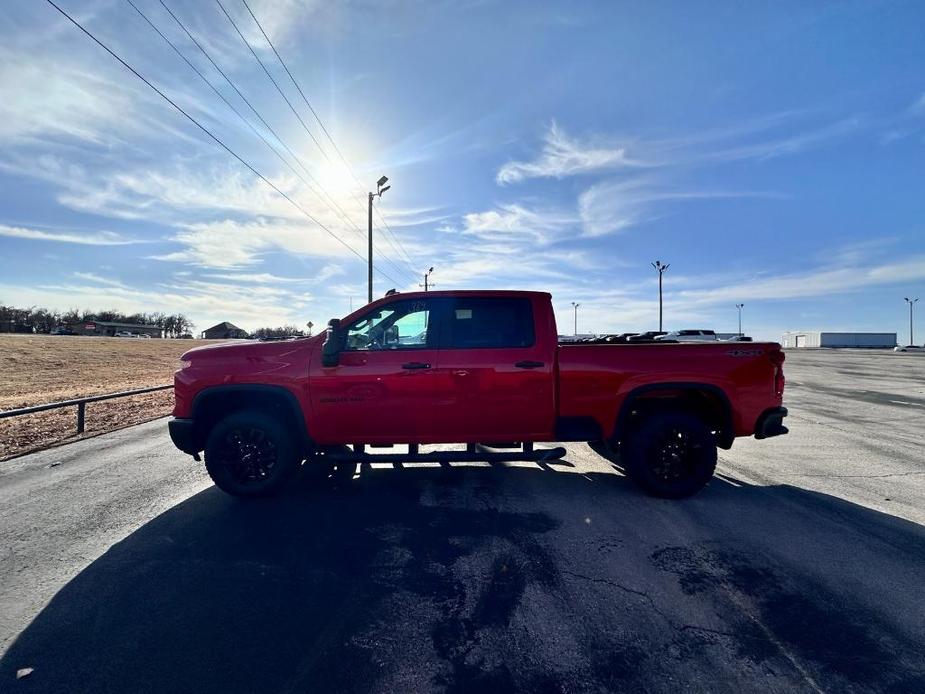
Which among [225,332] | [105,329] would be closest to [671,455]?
[225,332]

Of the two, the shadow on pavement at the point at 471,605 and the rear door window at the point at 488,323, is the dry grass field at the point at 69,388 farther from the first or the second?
the rear door window at the point at 488,323

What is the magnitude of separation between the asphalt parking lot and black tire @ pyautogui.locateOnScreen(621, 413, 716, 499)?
199 mm

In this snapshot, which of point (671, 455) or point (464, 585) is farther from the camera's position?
point (671, 455)

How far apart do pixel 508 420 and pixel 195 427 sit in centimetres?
328

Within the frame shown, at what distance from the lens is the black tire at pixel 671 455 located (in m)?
4.46

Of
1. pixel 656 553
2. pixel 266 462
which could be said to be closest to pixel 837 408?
pixel 656 553

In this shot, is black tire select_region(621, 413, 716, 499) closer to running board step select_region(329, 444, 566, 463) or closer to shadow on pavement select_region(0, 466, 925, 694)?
shadow on pavement select_region(0, 466, 925, 694)

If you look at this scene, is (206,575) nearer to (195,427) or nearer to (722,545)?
(195,427)

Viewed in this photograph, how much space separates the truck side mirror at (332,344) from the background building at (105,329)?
11976 centimetres

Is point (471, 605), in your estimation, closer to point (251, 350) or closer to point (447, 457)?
point (447, 457)

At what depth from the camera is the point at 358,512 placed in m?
4.17

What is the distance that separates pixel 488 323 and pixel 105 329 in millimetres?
130037

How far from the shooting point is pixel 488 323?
15.2ft

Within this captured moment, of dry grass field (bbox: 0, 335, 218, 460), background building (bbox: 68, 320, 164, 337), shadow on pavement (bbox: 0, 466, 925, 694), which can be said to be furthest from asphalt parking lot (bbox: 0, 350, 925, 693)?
background building (bbox: 68, 320, 164, 337)
